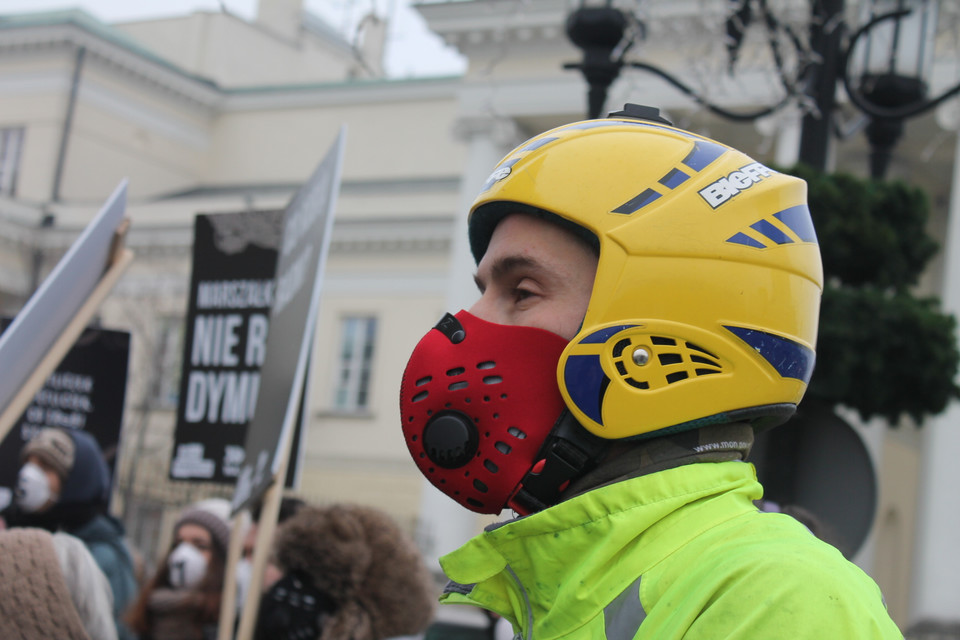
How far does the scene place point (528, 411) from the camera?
1820 mm

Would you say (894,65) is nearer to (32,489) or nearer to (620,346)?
(32,489)

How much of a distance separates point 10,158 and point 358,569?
32.0 metres

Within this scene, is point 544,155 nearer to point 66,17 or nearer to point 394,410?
point 394,410

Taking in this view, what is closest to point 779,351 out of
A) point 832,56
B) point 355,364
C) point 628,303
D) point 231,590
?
point 628,303

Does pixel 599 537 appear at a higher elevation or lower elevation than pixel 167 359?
higher

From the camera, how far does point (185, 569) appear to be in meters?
5.57

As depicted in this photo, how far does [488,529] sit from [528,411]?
18 centimetres

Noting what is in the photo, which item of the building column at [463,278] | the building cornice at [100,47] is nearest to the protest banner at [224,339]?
the building column at [463,278]

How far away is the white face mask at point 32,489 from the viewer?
15.1ft

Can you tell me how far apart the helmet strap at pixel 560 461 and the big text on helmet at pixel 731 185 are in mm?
373

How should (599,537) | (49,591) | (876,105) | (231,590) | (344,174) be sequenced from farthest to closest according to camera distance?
(344,174) → (876,105) → (231,590) → (49,591) → (599,537)

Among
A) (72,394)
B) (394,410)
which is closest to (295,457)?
(72,394)

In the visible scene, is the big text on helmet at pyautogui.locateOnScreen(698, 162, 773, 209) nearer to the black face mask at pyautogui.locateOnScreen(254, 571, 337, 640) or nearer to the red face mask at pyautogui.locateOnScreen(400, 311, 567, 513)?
the red face mask at pyautogui.locateOnScreen(400, 311, 567, 513)

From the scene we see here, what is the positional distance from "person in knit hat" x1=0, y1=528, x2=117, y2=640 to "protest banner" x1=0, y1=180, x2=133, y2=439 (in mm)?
591
